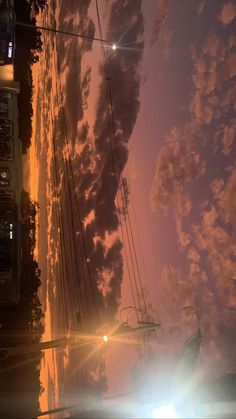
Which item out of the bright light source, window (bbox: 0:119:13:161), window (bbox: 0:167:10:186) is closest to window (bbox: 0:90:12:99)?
window (bbox: 0:119:13:161)

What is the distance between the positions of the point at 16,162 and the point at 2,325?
17658 millimetres

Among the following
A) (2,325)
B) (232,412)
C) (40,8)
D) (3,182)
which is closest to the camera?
(232,412)

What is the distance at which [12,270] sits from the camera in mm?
33875

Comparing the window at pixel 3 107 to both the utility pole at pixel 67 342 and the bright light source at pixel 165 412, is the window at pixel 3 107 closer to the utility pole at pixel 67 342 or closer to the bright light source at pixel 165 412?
the utility pole at pixel 67 342

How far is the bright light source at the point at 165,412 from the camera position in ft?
55.2

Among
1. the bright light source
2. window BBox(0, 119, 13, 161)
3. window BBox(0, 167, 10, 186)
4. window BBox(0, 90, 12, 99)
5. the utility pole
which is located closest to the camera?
the bright light source

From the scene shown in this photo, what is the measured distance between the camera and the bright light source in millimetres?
16825

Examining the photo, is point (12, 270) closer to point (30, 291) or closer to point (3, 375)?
point (30, 291)

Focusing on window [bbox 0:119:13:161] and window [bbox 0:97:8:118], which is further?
window [bbox 0:97:8:118]

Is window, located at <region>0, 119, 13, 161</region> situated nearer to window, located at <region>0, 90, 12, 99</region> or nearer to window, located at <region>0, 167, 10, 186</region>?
window, located at <region>0, 167, 10, 186</region>

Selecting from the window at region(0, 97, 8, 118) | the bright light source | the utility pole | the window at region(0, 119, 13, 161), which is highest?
the window at region(0, 97, 8, 118)

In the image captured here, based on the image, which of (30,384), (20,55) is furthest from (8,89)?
(30,384)

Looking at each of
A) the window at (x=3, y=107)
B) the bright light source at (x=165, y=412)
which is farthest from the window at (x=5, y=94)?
the bright light source at (x=165, y=412)

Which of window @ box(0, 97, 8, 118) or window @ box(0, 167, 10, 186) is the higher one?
window @ box(0, 97, 8, 118)
